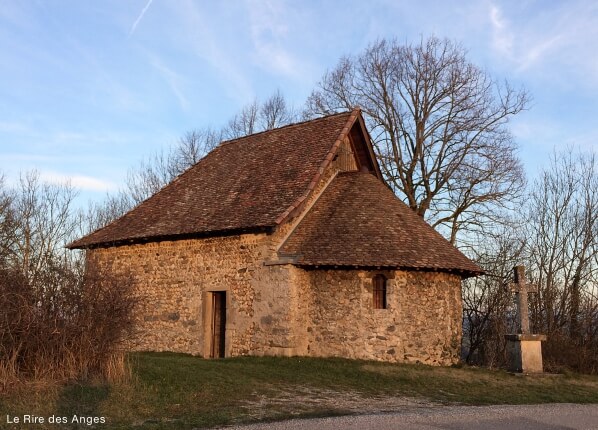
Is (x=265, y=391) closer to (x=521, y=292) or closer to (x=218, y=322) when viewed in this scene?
(x=218, y=322)

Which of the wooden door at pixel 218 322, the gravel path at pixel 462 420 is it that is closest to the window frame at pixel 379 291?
the wooden door at pixel 218 322

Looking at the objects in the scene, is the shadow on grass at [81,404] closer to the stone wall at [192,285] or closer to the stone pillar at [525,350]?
the stone wall at [192,285]

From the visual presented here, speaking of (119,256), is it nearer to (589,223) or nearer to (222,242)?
(222,242)

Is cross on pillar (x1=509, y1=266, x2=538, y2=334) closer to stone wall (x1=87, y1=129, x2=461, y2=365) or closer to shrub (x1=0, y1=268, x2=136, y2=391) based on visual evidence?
stone wall (x1=87, y1=129, x2=461, y2=365)

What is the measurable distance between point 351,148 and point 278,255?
17.9 feet

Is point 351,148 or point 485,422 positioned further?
point 351,148

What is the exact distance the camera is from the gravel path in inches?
285

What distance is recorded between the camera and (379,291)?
15102 mm

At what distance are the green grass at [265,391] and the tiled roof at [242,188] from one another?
3.91 m

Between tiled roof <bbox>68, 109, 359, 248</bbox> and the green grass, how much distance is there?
3.91 metres

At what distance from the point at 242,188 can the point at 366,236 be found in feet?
14.0

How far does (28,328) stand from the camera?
28.3 feet

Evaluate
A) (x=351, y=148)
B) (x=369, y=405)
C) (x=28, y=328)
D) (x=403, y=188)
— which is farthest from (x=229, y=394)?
(x=403, y=188)

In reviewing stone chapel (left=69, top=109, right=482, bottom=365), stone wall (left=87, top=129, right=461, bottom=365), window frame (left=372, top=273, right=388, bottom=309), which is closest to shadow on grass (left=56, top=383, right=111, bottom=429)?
stone wall (left=87, top=129, right=461, bottom=365)
